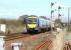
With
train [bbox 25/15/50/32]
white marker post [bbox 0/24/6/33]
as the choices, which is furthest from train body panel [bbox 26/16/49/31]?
white marker post [bbox 0/24/6/33]

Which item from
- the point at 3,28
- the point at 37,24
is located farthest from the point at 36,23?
the point at 3,28

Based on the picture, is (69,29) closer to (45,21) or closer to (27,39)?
(45,21)

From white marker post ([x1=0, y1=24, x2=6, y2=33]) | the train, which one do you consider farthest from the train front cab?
white marker post ([x1=0, y1=24, x2=6, y2=33])

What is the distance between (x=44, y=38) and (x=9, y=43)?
71 centimetres

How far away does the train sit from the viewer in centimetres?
488

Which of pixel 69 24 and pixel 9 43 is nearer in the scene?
pixel 9 43

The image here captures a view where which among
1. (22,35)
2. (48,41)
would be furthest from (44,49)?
(22,35)

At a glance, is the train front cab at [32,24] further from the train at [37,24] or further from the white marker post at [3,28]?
the white marker post at [3,28]

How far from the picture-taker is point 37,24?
16.2 feet

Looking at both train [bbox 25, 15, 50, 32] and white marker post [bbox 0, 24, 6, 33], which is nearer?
white marker post [bbox 0, 24, 6, 33]

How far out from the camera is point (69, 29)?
5031 mm

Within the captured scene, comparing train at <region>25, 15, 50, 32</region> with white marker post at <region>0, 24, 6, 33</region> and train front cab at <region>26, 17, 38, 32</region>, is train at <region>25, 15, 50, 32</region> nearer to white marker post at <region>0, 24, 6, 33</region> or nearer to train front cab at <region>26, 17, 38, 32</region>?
train front cab at <region>26, 17, 38, 32</region>

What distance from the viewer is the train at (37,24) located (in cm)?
488

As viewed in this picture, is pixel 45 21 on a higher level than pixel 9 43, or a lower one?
higher
